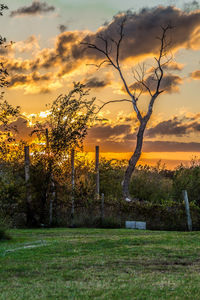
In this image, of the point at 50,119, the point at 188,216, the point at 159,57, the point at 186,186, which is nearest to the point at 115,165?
the point at 186,186

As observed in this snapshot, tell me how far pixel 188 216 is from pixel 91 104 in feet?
32.6

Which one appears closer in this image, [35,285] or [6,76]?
[35,285]

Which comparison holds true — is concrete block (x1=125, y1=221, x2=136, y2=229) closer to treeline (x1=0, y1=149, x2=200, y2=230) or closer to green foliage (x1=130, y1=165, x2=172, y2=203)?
treeline (x1=0, y1=149, x2=200, y2=230)

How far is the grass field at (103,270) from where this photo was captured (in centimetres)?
712

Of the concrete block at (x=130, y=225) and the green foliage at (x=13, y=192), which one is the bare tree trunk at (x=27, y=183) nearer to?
the green foliage at (x=13, y=192)

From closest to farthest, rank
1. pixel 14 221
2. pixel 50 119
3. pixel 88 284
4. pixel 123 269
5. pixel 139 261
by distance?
pixel 88 284, pixel 123 269, pixel 139 261, pixel 14 221, pixel 50 119

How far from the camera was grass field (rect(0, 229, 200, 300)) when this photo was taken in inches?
280

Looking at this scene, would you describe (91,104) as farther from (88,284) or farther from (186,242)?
(88,284)

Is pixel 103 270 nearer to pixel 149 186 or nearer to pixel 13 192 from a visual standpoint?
pixel 13 192

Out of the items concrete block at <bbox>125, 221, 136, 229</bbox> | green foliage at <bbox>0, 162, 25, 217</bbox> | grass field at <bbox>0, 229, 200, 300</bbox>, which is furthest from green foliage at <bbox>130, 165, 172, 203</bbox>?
grass field at <bbox>0, 229, 200, 300</bbox>

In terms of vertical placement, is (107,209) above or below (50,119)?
below

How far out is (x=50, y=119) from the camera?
87.6ft

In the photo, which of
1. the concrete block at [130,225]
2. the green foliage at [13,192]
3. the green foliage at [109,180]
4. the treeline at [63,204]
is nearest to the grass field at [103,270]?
the concrete block at [130,225]

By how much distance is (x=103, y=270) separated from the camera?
9.19 metres
